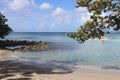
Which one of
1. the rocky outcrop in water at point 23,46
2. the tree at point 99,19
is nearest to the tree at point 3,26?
the rocky outcrop in water at point 23,46

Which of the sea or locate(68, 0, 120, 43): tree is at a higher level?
locate(68, 0, 120, 43): tree

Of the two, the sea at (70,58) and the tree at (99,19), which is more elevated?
the tree at (99,19)

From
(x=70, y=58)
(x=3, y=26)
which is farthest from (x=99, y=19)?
(x=3, y=26)

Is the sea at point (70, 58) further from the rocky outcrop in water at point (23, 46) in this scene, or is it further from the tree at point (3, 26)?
the tree at point (3, 26)

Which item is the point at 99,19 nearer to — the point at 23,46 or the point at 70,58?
the point at 70,58

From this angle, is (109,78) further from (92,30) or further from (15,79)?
(15,79)

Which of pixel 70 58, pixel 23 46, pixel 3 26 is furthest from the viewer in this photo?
pixel 23 46

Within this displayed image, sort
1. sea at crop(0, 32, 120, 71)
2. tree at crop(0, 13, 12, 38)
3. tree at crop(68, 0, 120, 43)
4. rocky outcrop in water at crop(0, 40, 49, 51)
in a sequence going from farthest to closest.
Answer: tree at crop(0, 13, 12, 38)
rocky outcrop in water at crop(0, 40, 49, 51)
sea at crop(0, 32, 120, 71)
tree at crop(68, 0, 120, 43)

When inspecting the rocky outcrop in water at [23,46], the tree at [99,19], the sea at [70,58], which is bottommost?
the sea at [70,58]

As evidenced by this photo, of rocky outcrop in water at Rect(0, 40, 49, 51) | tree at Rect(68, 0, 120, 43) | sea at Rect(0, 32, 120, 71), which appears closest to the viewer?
tree at Rect(68, 0, 120, 43)

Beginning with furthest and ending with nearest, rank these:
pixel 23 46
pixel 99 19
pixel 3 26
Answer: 1. pixel 23 46
2. pixel 3 26
3. pixel 99 19

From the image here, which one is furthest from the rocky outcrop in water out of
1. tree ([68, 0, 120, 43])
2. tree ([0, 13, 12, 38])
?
tree ([68, 0, 120, 43])

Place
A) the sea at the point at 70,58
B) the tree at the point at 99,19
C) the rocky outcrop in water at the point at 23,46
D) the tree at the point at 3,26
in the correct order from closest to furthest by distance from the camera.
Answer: the tree at the point at 99,19 < the sea at the point at 70,58 < the rocky outcrop in water at the point at 23,46 < the tree at the point at 3,26

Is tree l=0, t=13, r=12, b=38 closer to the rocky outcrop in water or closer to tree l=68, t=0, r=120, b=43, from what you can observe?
the rocky outcrop in water
